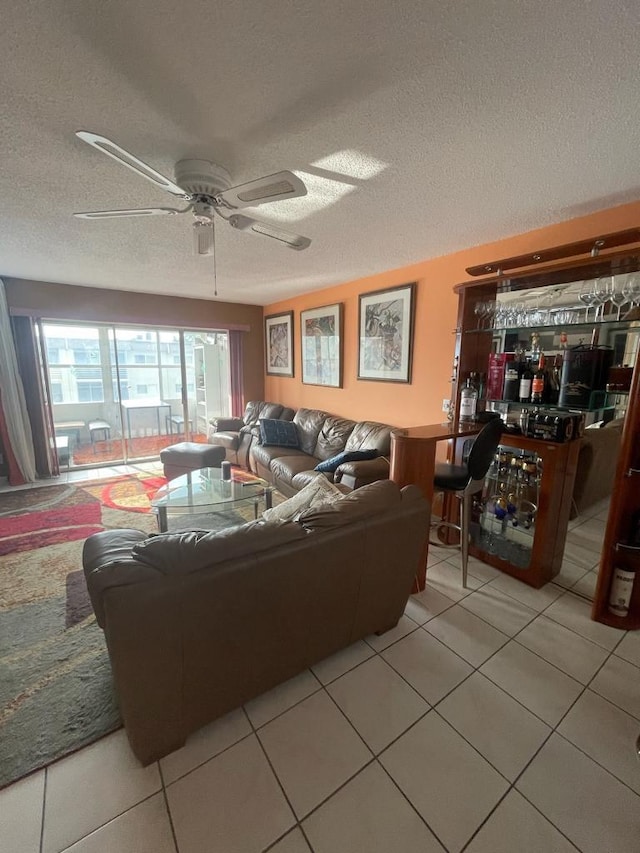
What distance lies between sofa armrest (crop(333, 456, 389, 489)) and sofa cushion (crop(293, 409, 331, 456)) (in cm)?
120

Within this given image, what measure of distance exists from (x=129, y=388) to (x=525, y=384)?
5.17 meters

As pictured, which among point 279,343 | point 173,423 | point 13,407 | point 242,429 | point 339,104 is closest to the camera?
point 339,104

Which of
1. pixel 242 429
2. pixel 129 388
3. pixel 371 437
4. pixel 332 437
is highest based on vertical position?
pixel 129 388

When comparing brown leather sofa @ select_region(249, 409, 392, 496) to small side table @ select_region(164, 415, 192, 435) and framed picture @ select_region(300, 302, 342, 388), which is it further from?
small side table @ select_region(164, 415, 192, 435)

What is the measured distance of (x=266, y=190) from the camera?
1433 mm

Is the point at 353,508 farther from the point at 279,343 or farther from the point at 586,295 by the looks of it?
the point at 279,343

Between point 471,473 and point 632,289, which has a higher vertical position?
point 632,289

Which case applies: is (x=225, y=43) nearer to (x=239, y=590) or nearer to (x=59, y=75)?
(x=59, y=75)

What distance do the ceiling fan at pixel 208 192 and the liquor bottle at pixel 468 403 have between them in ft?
4.85

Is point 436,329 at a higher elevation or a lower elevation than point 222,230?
lower

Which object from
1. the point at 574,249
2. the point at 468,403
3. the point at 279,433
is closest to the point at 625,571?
the point at 468,403

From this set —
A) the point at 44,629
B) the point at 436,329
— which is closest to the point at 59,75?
the point at 44,629

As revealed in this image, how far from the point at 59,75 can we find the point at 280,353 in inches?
163

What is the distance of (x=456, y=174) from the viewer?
1.65 metres
